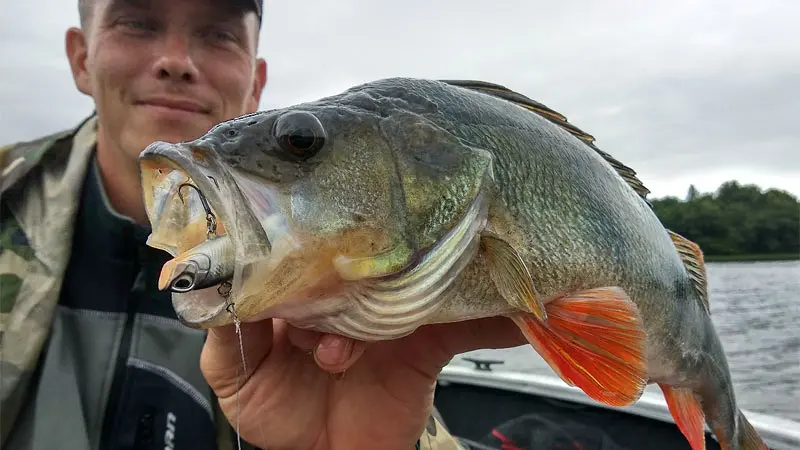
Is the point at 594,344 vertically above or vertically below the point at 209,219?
below

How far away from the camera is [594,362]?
4.74 ft

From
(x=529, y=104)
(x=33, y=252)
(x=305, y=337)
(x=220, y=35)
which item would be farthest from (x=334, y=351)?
(x=220, y=35)

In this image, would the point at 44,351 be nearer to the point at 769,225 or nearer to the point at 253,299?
the point at 253,299

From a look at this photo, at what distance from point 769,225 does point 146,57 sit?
34.7 metres

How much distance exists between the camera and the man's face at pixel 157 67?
2.64 meters

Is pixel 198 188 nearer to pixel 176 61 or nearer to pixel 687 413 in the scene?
pixel 176 61

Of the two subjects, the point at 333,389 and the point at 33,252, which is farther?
the point at 33,252

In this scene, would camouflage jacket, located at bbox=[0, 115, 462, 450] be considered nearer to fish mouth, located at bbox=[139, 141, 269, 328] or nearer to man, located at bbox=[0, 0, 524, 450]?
man, located at bbox=[0, 0, 524, 450]

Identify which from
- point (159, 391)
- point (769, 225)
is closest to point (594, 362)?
point (159, 391)

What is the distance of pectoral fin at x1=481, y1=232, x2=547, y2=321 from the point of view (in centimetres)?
129

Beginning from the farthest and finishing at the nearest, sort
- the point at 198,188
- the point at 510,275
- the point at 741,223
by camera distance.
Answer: the point at 741,223, the point at 510,275, the point at 198,188

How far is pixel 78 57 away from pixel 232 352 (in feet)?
6.97

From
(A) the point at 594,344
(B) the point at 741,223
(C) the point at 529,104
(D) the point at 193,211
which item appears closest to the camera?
(D) the point at 193,211

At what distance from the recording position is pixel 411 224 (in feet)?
4.00
